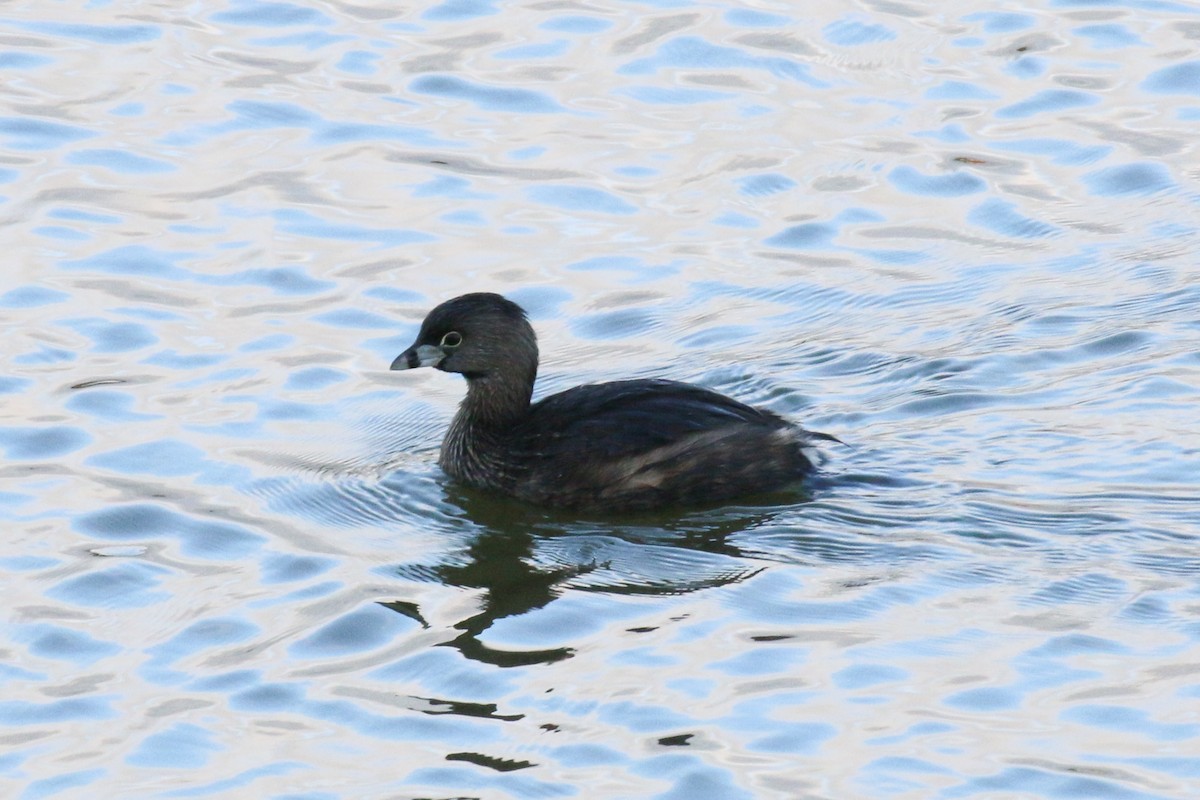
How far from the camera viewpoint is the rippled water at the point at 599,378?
7.03 meters

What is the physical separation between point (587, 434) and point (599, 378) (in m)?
1.37

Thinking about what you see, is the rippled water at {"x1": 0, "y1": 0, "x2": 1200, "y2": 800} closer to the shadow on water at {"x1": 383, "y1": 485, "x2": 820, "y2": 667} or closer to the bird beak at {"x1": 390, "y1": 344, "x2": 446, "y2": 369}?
the shadow on water at {"x1": 383, "y1": 485, "x2": 820, "y2": 667}

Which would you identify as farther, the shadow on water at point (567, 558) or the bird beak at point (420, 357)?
the bird beak at point (420, 357)

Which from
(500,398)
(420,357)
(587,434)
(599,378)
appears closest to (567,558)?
(587,434)

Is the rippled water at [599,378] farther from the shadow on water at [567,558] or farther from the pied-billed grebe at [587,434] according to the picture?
the pied-billed grebe at [587,434]

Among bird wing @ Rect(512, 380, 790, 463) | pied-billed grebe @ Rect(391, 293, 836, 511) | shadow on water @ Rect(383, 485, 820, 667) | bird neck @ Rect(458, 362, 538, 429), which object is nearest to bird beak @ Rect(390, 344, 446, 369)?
pied-billed grebe @ Rect(391, 293, 836, 511)

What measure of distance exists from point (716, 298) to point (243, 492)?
3085mm

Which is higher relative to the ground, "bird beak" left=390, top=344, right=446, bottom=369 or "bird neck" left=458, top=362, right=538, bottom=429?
"bird beak" left=390, top=344, right=446, bottom=369

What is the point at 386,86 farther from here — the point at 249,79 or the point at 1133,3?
the point at 1133,3

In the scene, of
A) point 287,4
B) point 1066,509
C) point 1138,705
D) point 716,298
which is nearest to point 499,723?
point 1138,705

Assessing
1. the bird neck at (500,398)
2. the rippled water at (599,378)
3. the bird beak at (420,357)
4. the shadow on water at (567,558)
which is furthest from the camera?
the bird neck at (500,398)

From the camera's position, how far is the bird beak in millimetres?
9430

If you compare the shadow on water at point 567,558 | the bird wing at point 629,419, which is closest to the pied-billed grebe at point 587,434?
the bird wing at point 629,419

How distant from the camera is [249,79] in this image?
14.0m
